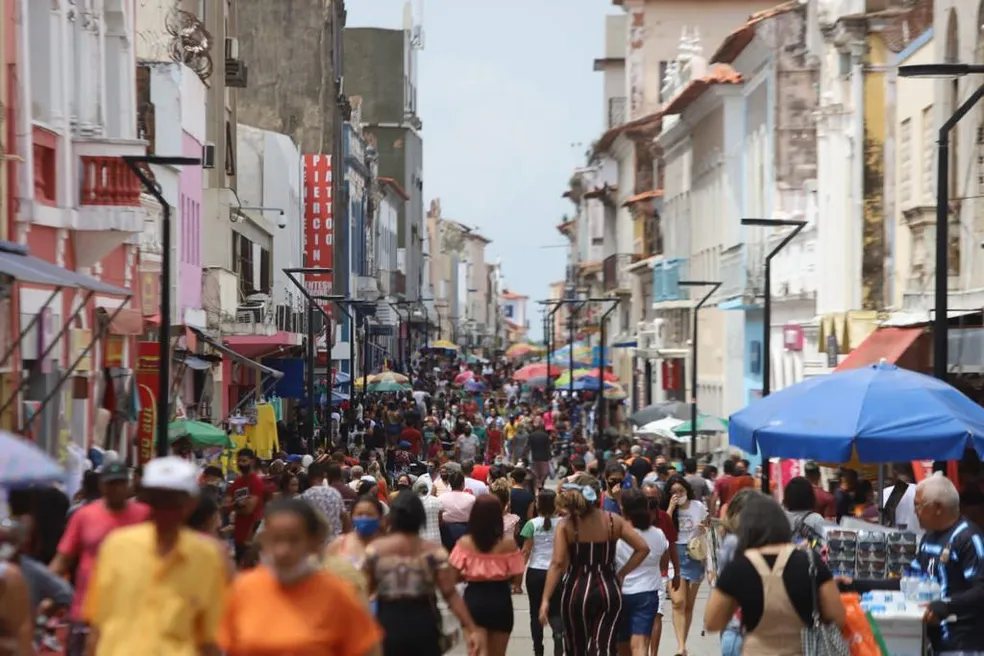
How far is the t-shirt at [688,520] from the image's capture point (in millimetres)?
19484

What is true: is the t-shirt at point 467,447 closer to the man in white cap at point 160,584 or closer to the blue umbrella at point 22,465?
the blue umbrella at point 22,465

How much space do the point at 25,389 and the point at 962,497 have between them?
9830 millimetres

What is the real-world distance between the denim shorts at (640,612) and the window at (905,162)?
634 inches

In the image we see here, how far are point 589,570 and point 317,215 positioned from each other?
51.4 meters

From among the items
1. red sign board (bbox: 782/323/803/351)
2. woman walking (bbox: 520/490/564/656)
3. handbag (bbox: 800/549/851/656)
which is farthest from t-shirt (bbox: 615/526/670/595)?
red sign board (bbox: 782/323/803/351)

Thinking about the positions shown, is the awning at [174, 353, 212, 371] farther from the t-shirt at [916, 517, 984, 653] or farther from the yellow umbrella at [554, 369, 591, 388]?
the yellow umbrella at [554, 369, 591, 388]

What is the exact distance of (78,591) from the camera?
10406 mm

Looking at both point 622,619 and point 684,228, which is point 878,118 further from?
point 684,228

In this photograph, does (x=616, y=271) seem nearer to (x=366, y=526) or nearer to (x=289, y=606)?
(x=366, y=526)

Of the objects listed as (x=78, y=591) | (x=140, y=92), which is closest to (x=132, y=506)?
(x=78, y=591)

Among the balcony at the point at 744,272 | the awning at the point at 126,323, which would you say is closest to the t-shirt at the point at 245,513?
the awning at the point at 126,323

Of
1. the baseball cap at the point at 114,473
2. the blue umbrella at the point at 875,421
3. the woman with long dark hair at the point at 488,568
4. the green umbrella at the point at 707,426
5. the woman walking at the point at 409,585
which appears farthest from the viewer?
the green umbrella at the point at 707,426

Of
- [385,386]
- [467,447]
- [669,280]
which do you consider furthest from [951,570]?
[669,280]

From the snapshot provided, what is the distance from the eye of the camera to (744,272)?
46.7 meters
